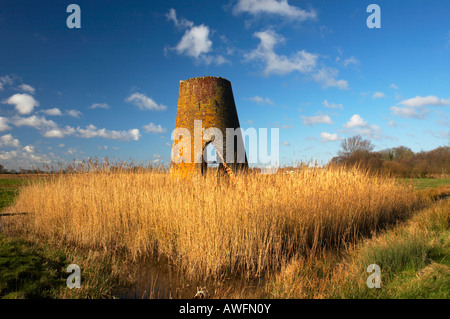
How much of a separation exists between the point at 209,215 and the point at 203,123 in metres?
3.25

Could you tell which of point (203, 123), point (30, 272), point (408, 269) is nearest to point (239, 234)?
point (408, 269)

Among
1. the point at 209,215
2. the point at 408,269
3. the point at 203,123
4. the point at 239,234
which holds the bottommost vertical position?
the point at 408,269

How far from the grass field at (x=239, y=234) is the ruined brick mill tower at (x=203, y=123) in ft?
2.61

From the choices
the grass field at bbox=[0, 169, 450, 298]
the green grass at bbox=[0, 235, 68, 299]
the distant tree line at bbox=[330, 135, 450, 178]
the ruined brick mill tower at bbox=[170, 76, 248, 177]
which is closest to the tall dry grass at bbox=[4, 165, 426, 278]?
the grass field at bbox=[0, 169, 450, 298]

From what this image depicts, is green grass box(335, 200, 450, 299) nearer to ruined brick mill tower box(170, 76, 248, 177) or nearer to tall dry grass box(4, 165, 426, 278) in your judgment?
tall dry grass box(4, 165, 426, 278)

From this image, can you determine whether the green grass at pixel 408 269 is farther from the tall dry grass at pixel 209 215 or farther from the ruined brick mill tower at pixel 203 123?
the ruined brick mill tower at pixel 203 123

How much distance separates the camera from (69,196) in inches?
219

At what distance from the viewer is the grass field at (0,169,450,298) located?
2.72 m

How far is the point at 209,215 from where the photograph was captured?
3656 mm

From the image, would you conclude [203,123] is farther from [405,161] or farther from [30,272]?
[405,161]

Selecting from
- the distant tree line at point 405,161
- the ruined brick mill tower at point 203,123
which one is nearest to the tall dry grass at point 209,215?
the ruined brick mill tower at point 203,123

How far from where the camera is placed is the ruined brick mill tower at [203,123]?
6312 mm

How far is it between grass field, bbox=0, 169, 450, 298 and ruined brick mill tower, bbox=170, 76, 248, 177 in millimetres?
796

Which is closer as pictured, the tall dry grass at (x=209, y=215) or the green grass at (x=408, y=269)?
the green grass at (x=408, y=269)
